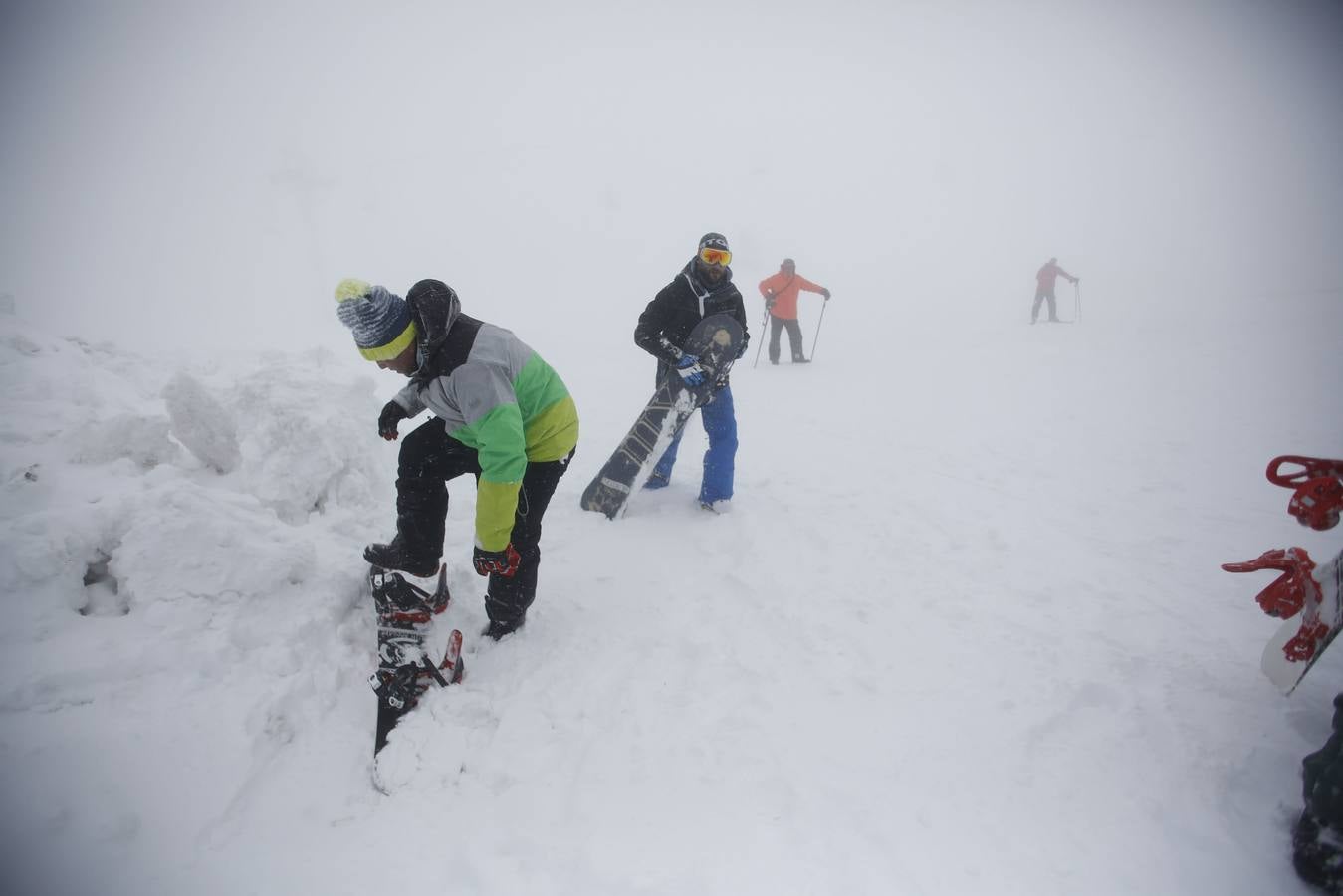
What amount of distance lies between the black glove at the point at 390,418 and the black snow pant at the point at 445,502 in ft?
0.78

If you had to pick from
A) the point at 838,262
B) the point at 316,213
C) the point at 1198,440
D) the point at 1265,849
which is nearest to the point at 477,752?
the point at 1265,849

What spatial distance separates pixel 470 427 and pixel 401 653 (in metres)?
1.18

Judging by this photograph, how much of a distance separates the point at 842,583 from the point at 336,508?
3.58m

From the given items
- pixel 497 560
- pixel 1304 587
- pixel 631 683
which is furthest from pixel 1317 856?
pixel 497 560

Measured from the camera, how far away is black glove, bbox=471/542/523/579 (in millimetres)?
2635

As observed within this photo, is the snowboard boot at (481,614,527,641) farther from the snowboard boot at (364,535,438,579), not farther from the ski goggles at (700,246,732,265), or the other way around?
the ski goggles at (700,246,732,265)

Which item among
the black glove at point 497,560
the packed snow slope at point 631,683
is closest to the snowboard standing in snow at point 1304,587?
the packed snow slope at point 631,683

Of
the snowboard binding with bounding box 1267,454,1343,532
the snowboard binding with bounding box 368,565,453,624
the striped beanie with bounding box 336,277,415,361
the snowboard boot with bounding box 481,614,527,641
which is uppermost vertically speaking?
the striped beanie with bounding box 336,277,415,361

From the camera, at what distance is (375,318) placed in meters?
2.33

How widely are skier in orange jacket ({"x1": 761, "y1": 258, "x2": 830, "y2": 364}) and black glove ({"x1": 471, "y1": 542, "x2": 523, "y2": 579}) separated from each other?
27.6 feet

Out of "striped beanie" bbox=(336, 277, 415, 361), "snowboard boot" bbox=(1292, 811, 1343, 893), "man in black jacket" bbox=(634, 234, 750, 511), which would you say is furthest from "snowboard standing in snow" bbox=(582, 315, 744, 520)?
"snowboard boot" bbox=(1292, 811, 1343, 893)

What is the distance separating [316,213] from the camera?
107 feet

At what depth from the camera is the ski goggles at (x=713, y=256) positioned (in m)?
4.04

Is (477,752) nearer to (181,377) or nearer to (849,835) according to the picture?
(849,835)
